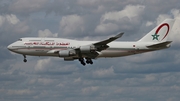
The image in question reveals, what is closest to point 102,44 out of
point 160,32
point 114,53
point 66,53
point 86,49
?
point 86,49

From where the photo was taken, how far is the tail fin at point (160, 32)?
322ft

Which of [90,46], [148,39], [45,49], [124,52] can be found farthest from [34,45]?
[148,39]

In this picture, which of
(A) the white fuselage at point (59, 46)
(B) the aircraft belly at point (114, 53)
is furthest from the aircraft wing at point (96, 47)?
(A) the white fuselage at point (59, 46)

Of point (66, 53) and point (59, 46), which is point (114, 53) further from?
point (59, 46)

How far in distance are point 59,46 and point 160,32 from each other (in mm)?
22427

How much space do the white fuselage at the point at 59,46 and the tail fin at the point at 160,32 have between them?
323 centimetres

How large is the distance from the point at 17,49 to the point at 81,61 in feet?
45.4

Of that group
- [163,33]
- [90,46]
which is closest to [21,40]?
[90,46]

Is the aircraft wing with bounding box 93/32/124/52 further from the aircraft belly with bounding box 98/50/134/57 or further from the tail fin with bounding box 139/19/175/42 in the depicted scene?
the tail fin with bounding box 139/19/175/42

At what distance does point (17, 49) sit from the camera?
306 ft

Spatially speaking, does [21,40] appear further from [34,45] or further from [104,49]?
[104,49]

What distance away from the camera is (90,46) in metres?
91.2

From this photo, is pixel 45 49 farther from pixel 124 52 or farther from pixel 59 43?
pixel 124 52

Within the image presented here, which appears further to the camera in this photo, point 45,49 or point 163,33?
point 163,33
